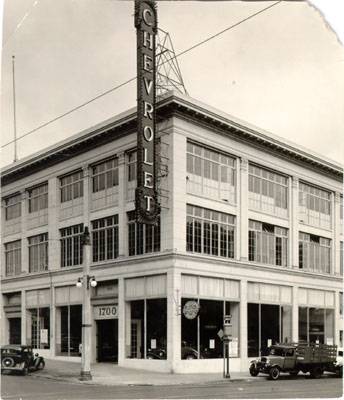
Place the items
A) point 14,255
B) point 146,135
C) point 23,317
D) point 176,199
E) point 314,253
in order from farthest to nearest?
point 314,253, point 14,255, point 23,317, point 176,199, point 146,135

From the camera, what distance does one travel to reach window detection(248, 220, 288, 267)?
3625 cm

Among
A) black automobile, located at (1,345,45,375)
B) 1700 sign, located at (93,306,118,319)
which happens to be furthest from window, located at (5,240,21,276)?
black automobile, located at (1,345,45,375)

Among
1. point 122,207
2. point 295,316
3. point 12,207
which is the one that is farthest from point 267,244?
point 12,207

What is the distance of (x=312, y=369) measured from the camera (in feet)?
99.9

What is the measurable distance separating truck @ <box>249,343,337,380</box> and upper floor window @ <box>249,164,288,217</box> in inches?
351

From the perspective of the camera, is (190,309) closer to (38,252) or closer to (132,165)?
(132,165)

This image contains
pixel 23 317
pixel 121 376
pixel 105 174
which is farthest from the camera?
pixel 105 174

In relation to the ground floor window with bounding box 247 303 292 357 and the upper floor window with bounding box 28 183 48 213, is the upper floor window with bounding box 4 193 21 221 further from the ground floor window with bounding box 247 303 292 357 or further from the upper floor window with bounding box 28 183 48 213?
the ground floor window with bounding box 247 303 292 357

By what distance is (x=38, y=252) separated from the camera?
3453cm

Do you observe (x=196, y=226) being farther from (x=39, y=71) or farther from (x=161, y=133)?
(x=39, y=71)

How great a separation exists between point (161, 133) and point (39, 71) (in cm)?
1289

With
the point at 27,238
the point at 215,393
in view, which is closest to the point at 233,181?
the point at 27,238

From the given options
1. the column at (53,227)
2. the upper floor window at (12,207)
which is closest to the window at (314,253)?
the column at (53,227)

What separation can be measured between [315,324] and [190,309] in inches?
400
